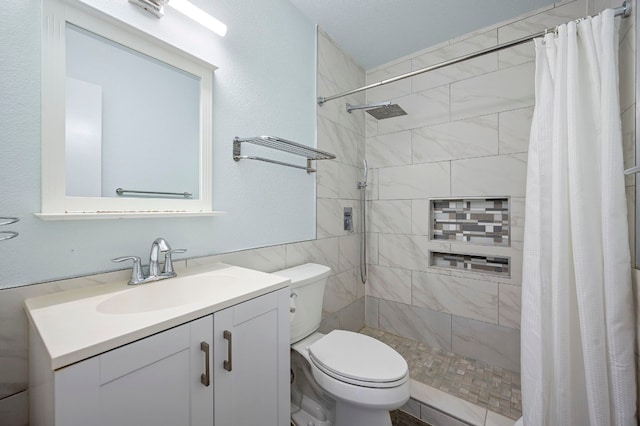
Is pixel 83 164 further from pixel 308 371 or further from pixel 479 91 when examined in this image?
pixel 479 91

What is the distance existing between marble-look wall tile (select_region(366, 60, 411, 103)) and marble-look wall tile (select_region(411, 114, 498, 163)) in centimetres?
40

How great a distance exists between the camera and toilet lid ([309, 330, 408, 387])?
1146 millimetres

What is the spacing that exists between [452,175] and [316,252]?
48.3 inches

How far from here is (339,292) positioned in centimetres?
217

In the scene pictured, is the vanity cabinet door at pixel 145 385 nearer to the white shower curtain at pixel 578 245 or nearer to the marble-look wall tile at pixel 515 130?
the white shower curtain at pixel 578 245

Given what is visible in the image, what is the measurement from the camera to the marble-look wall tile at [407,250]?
7.11ft

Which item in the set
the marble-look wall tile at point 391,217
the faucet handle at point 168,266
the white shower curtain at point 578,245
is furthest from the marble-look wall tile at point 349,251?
the faucet handle at point 168,266

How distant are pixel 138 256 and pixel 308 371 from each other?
100 centimetres

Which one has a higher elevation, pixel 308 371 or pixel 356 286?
pixel 356 286

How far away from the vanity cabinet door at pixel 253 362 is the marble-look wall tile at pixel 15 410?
0.58m

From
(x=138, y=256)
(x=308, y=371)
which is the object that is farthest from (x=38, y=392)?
(x=308, y=371)

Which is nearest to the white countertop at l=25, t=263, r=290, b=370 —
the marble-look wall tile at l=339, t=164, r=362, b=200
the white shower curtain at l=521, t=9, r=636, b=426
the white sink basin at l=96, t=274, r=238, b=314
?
→ the white sink basin at l=96, t=274, r=238, b=314

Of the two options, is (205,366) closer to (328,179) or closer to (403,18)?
(328,179)

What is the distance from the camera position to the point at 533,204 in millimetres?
1236
